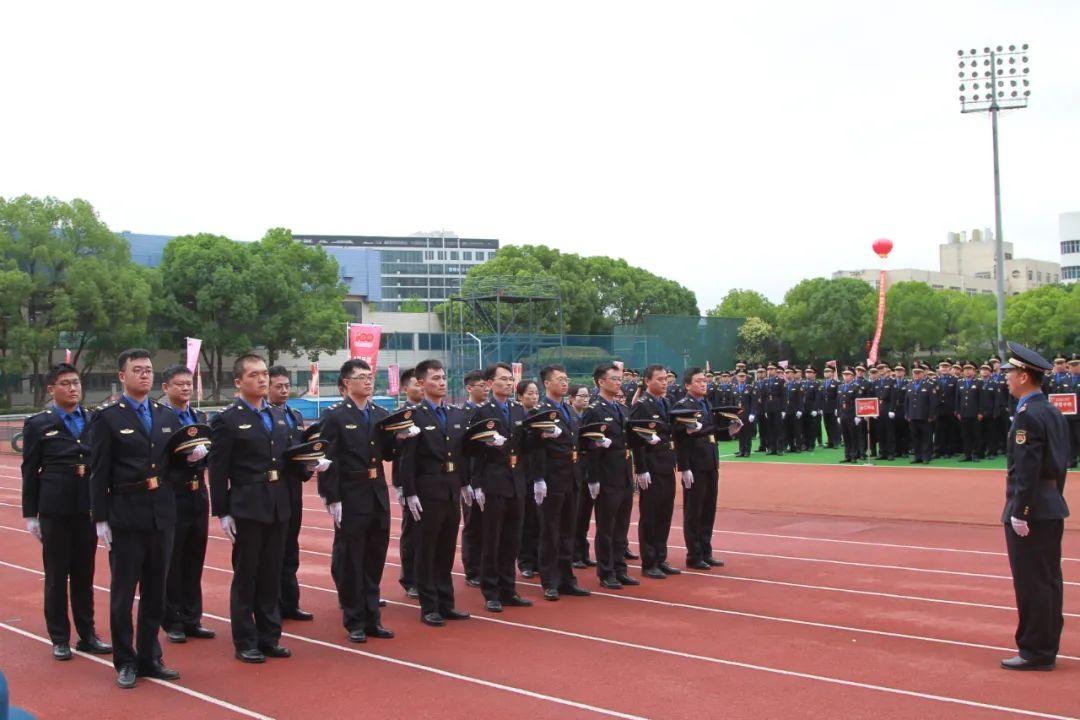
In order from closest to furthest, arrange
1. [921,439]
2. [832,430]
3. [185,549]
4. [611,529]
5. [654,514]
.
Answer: [185,549] → [611,529] → [654,514] → [921,439] → [832,430]

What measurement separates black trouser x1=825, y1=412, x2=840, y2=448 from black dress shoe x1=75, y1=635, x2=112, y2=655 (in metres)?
17.9

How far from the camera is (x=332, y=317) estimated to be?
5712 centimetres

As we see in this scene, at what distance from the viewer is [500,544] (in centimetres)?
886

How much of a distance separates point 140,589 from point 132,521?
0.46 m

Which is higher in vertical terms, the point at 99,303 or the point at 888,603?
the point at 99,303

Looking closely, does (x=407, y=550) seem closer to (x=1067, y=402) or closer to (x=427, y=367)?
(x=427, y=367)

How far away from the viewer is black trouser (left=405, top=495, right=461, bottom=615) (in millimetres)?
8094

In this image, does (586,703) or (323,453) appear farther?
(323,453)

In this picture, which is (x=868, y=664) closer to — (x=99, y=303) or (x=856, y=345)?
(x=99, y=303)

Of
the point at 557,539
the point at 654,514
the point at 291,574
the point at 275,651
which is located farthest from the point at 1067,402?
the point at 275,651

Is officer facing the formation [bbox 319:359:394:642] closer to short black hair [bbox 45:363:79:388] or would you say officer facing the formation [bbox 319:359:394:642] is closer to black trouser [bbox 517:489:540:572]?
short black hair [bbox 45:363:79:388]

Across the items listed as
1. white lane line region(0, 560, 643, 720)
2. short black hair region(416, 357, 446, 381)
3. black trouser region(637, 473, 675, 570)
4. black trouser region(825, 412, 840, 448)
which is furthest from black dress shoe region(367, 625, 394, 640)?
black trouser region(825, 412, 840, 448)

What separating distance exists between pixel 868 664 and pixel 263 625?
409 centimetres

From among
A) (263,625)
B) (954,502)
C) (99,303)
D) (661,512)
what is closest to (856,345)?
(99,303)
